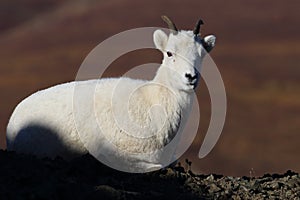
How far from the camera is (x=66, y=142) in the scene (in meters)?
13.9

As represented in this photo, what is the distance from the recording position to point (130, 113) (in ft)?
44.6

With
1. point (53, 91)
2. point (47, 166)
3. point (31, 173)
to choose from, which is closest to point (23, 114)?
point (53, 91)

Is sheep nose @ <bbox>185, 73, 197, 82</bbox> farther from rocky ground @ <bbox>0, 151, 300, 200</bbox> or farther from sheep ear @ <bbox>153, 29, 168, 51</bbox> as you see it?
rocky ground @ <bbox>0, 151, 300, 200</bbox>

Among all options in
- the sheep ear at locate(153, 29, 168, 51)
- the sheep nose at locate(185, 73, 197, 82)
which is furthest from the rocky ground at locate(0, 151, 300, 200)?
the sheep ear at locate(153, 29, 168, 51)

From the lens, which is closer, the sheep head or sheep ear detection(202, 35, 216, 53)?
the sheep head

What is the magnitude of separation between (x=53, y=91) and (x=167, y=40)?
2573 mm

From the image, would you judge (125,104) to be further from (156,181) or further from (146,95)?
(156,181)

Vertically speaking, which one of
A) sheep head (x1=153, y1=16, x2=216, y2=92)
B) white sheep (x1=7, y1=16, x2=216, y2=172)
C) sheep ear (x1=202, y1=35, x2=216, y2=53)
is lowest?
white sheep (x1=7, y1=16, x2=216, y2=172)

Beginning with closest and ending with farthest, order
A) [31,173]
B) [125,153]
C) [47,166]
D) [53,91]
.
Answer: [31,173]
[47,166]
[125,153]
[53,91]

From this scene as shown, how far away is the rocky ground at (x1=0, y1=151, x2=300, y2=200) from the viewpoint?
9.89 meters

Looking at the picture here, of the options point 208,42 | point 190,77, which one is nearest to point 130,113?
point 190,77

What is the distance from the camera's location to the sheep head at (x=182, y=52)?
42.6 feet

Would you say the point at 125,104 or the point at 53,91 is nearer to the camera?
the point at 125,104

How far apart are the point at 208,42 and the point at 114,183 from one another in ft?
13.5
